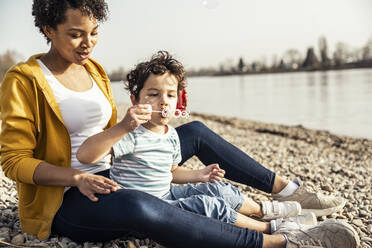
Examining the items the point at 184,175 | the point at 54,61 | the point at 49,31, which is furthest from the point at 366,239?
the point at 49,31

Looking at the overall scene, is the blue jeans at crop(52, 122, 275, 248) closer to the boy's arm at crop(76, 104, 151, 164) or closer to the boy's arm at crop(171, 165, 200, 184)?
the boy's arm at crop(76, 104, 151, 164)

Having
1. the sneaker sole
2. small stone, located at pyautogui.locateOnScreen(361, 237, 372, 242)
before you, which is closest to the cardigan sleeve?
the sneaker sole

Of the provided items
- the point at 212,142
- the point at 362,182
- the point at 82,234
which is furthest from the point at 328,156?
the point at 82,234

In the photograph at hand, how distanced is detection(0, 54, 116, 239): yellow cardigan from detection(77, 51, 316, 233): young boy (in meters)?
0.33

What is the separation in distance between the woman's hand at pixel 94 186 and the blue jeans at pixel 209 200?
504 millimetres

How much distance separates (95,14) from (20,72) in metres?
0.65

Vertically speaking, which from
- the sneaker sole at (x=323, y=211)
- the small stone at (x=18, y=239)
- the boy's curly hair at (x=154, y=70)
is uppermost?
the boy's curly hair at (x=154, y=70)

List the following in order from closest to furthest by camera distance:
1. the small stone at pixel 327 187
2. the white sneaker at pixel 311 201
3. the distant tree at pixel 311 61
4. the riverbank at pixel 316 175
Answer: the riverbank at pixel 316 175 → the white sneaker at pixel 311 201 → the small stone at pixel 327 187 → the distant tree at pixel 311 61

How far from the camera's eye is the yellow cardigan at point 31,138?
226 centimetres

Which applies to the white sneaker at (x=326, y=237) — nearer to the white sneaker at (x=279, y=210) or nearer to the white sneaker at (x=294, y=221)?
the white sneaker at (x=294, y=221)

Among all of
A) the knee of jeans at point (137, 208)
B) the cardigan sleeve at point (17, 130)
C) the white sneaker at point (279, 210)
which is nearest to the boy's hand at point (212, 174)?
the white sneaker at point (279, 210)

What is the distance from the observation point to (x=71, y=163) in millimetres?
2531

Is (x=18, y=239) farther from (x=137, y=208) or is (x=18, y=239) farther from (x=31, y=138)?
(x=137, y=208)

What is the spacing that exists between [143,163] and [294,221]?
1.28m
